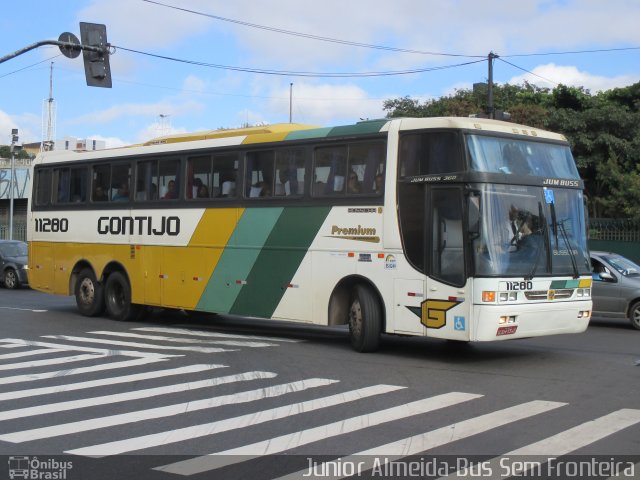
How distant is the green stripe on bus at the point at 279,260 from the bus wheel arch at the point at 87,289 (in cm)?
479

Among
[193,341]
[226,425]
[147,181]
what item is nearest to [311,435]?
[226,425]

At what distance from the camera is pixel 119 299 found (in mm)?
17375

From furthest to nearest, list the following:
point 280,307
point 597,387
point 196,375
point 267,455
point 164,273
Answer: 1. point 164,273
2. point 280,307
3. point 196,375
4. point 597,387
5. point 267,455

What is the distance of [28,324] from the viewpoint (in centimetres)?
1642

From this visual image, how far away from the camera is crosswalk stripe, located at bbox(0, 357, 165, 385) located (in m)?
10.2

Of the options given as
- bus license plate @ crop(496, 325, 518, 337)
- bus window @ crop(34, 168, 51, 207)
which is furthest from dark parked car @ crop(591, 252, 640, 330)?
bus window @ crop(34, 168, 51, 207)

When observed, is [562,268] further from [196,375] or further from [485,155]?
[196,375]

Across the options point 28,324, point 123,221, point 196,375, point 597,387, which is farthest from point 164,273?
point 597,387

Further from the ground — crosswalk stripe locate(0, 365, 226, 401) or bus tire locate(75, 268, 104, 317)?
bus tire locate(75, 268, 104, 317)

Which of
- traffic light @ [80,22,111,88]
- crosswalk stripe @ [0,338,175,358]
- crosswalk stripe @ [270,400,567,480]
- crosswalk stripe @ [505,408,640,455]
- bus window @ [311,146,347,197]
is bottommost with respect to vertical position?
crosswalk stripe @ [0,338,175,358]

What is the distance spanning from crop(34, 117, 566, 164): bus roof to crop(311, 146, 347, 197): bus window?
28cm

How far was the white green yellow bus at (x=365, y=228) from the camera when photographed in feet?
36.2

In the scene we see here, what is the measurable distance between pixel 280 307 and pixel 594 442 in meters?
7.42

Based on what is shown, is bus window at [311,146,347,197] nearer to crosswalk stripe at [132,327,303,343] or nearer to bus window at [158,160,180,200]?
crosswalk stripe at [132,327,303,343]
